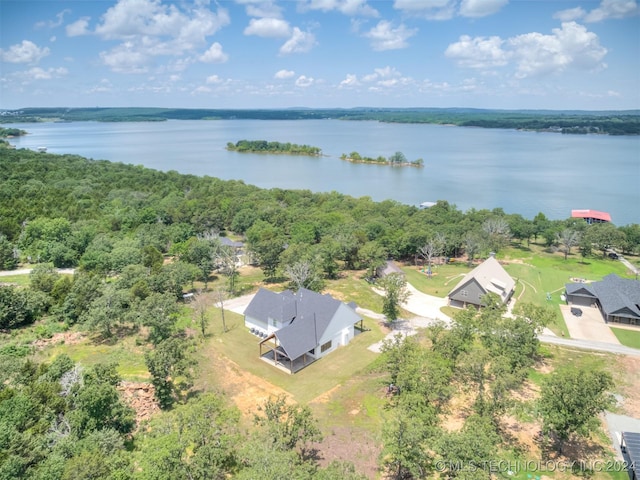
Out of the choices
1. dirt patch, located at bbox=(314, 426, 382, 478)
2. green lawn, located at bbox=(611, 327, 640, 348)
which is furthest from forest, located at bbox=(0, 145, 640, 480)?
green lawn, located at bbox=(611, 327, 640, 348)

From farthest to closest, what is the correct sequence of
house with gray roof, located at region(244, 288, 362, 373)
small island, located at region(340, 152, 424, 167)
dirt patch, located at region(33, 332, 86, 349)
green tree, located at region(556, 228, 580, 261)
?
1. small island, located at region(340, 152, 424, 167)
2. green tree, located at region(556, 228, 580, 261)
3. dirt patch, located at region(33, 332, 86, 349)
4. house with gray roof, located at region(244, 288, 362, 373)

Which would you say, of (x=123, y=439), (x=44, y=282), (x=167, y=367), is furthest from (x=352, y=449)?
(x=44, y=282)

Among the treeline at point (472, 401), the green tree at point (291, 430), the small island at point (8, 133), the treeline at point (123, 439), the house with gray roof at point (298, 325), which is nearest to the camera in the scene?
the treeline at point (123, 439)

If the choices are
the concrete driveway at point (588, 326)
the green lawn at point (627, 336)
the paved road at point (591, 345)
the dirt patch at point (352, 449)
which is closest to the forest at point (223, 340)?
the dirt patch at point (352, 449)

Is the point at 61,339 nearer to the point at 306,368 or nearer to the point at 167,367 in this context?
the point at 167,367

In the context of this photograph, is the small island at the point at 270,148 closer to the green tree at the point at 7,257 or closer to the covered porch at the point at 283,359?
the green tree at the point at 7,257

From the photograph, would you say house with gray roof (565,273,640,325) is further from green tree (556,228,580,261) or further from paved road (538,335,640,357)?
green tree (556,228,580,261)
